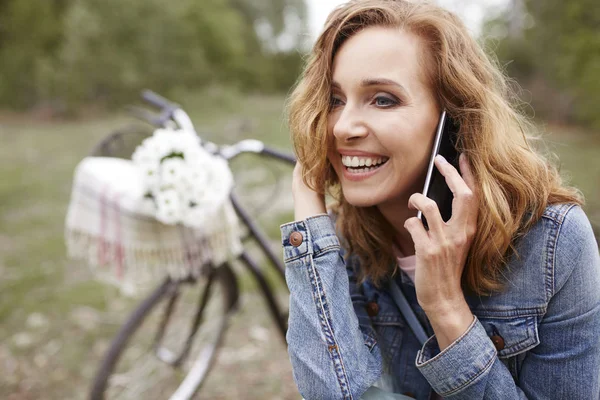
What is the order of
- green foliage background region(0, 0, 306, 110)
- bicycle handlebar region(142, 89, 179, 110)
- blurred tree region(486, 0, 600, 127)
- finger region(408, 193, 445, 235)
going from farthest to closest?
green foliage background region(0, 0, 306, 110) → blurred tree region(486, 0, 600, 127) → bicycle handlebar region(142, 89, 179, 110) → finger region(408, 193, 445, 235)

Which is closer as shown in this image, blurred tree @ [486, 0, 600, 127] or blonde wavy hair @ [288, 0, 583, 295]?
blonde wavy hair @ [288, 0, 583, 295]

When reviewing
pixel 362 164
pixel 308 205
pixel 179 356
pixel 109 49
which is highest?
pixel 109 49

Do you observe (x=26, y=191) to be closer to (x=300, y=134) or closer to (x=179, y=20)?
(x=300, y=134)

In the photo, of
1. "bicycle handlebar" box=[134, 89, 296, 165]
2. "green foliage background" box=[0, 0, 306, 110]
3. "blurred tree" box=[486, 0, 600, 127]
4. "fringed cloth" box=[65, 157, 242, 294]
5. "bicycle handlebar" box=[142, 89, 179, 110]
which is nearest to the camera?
"fringed cloth" box=[65, 157, 242, 294]

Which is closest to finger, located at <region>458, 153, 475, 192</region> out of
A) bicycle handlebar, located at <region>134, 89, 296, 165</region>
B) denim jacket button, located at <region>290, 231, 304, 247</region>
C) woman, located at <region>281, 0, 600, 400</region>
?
woman, located at <region>281, 0, 600, 400</region>

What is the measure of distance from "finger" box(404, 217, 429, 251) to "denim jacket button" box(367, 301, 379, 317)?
0.35 metres

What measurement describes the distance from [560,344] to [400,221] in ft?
1.70

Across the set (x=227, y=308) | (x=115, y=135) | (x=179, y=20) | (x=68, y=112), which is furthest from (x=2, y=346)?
(x=179, y=20)

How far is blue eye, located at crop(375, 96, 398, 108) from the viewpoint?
126 centimetres

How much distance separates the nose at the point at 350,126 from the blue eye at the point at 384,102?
0.18 feet

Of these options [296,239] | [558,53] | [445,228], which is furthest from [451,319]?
[558,53]

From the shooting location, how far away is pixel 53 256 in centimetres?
466

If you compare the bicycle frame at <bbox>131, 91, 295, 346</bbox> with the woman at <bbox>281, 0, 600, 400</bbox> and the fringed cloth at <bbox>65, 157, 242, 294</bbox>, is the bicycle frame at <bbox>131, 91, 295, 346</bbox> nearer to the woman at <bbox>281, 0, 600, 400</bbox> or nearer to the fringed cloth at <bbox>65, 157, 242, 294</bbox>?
the fringed cloth at <bbox>65, 157, 242, 294</bbox>

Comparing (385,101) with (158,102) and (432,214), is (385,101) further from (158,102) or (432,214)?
(158,102)
